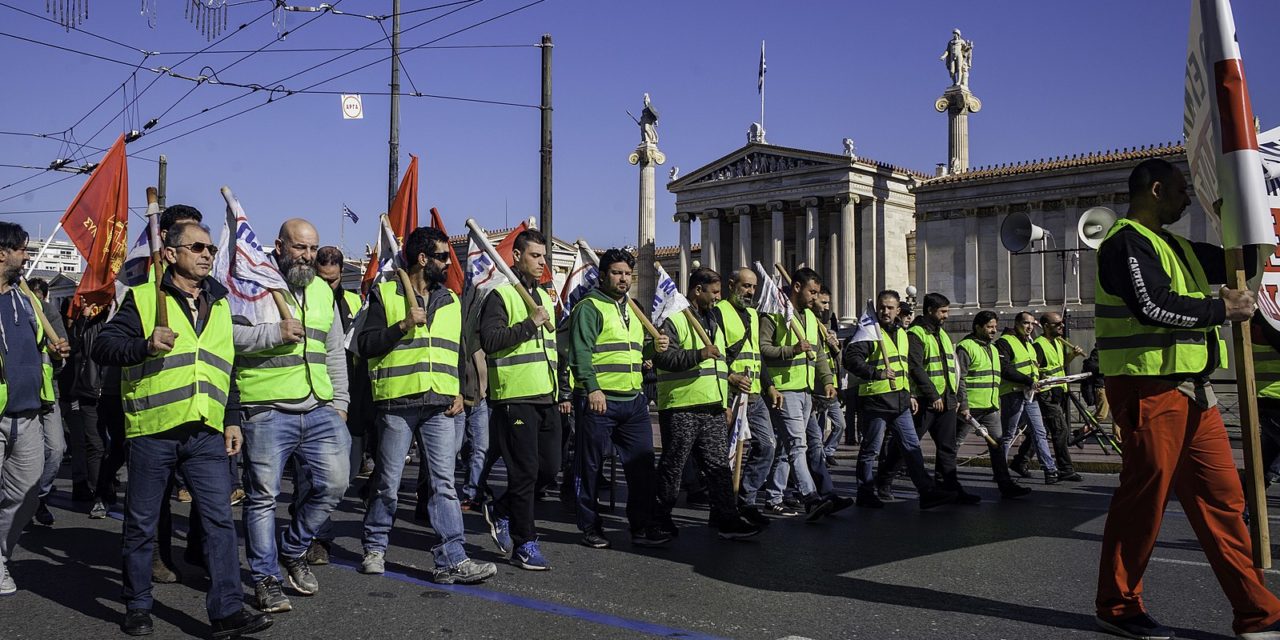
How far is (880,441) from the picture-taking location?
9.79 m

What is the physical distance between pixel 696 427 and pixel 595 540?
1052 millimetres

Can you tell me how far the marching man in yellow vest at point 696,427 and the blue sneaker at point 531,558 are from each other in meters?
1.22

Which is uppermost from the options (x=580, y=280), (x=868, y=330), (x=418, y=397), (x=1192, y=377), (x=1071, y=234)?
(x=1071, y=234)

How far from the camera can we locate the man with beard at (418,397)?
6.26m

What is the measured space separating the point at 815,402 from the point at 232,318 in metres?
6.56

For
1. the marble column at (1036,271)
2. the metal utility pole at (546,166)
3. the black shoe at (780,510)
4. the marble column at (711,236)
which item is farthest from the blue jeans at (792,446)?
the marble column at (711,236)

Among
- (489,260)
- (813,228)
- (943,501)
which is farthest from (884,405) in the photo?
(813,228)

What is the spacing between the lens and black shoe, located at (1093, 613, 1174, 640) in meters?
4.82

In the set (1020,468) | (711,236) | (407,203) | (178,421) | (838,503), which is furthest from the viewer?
(711,236)

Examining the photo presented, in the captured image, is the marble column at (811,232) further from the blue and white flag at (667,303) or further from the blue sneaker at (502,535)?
the blue sneaker at (502,535)

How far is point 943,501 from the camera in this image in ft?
31.3

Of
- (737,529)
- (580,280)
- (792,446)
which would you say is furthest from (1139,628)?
(580,280)

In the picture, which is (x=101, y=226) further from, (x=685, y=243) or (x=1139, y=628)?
(x=685, y=243)

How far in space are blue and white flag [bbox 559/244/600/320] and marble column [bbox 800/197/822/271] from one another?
45.9 metres
